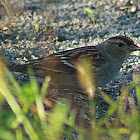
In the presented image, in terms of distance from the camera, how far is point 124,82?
3.95 m

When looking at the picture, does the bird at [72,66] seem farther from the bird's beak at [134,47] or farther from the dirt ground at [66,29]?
the dirt ground at [66,29]

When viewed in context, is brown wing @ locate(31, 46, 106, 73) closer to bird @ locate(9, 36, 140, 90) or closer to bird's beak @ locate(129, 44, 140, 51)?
bird @ locate(9, 36, 140, 90)

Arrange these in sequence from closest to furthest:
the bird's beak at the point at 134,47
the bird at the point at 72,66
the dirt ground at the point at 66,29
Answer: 1. the bird at the point at 72,66
2. the bird's beak at the point at 134,47
3. the dirt ground at the point at 66,29

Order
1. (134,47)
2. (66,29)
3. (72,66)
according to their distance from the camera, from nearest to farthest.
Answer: (72,66), (134,47), (66,29)

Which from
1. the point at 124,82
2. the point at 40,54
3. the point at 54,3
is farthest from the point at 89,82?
the point at 54,3

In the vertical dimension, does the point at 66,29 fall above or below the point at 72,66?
above

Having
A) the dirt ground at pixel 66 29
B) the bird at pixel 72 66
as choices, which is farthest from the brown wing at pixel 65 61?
the dirt ground at pixel 66 29

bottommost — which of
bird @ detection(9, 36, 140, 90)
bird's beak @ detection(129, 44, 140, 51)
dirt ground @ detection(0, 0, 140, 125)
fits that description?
bird @ detection(9, 36, 140, 90)

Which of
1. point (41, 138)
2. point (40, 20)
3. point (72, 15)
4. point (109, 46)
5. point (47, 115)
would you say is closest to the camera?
point (41, 138)

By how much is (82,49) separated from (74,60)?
0.32 metres

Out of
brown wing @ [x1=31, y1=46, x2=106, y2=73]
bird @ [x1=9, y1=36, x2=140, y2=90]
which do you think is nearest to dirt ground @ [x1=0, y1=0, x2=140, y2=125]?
bird @ [x1=9, y1=36, x2=140, y2=90]

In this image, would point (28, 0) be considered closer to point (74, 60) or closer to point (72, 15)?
point (72, 15)

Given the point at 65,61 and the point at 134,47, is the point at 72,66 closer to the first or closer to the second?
the point at 65,61

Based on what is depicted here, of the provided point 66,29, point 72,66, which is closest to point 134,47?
point 72,66
